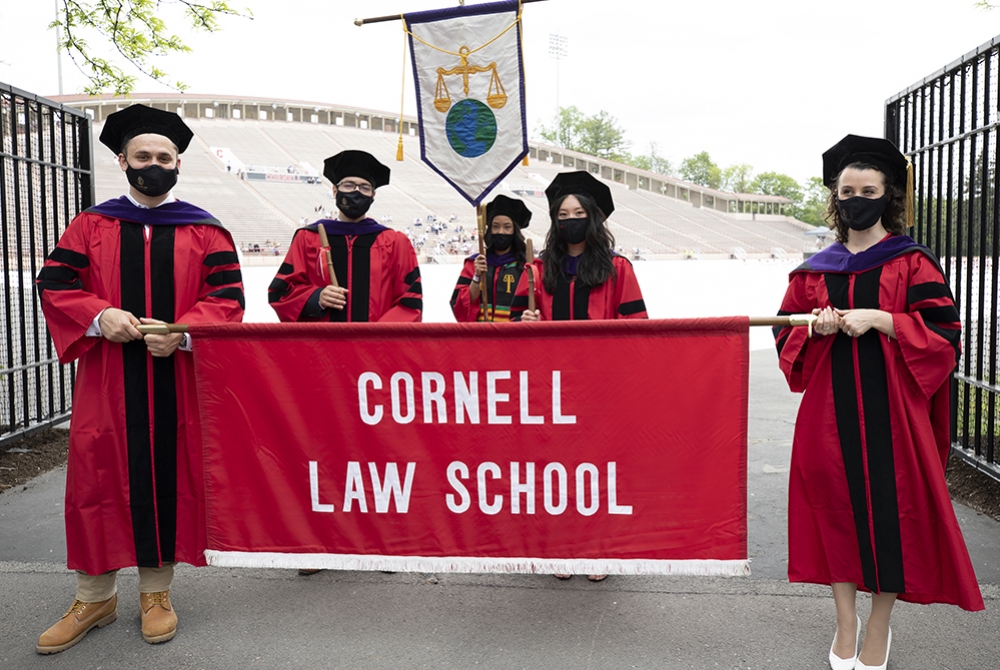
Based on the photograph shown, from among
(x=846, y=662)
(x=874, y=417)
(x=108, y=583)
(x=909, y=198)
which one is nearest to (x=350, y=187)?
(x=108, y=583)

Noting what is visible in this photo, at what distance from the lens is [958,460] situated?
6.10m

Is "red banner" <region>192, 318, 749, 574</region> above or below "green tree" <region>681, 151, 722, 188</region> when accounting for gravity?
below

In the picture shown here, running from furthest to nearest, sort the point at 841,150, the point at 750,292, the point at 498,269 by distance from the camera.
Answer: the point at 750,292, the point at 498,269, the point at 841,150

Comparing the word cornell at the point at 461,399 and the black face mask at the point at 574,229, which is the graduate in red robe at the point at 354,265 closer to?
the black face mask at the point at 574,229

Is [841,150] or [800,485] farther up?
[841,150]

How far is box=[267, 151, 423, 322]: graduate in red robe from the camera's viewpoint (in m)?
4.53

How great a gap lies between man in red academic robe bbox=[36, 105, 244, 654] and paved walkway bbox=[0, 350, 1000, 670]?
245 mm

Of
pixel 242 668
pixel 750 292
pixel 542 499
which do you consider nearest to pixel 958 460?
pixel 542 499

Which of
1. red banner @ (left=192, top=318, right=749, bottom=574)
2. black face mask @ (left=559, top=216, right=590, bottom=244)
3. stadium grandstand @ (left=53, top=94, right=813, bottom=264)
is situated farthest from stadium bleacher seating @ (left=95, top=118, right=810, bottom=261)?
red banner @ (left=192, top=318, right=749, bottom=574)

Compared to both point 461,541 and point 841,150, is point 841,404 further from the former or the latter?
point 461,541

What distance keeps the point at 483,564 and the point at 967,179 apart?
14.3ft

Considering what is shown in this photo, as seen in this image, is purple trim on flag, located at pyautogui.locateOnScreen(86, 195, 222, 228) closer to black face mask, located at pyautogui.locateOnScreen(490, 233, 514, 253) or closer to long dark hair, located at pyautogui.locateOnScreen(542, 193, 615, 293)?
long dark hair, located at pyautogui.locateOnScreen(542, 193, 615, 293)

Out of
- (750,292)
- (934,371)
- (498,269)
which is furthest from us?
(750,292)

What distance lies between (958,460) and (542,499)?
427cm
